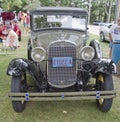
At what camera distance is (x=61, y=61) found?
423cm

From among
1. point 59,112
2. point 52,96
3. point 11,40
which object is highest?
point 52,96

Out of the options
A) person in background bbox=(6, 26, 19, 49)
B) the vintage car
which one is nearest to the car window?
the vintage car

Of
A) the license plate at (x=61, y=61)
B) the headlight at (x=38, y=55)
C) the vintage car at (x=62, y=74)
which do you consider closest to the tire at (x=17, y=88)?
the vintage car at (x=62, y=74)

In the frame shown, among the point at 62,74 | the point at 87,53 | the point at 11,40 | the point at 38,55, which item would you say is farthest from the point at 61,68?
the point at 11,40

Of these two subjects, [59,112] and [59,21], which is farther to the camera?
[59,21]

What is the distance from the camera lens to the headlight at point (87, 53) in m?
4.41

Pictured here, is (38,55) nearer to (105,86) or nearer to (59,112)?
(59,112)

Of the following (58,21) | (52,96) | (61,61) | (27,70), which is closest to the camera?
(52,96)

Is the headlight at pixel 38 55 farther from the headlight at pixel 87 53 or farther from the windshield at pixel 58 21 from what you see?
the windshield at pixel 58 21

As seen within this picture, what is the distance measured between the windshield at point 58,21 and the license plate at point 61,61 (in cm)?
142

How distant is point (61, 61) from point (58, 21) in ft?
5.20

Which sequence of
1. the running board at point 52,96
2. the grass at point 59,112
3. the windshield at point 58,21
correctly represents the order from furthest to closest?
the windshield at point 58,21 < the grass at point 59,112 < the running board at point 52,96

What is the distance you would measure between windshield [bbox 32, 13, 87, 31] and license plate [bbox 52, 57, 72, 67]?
1.42 m

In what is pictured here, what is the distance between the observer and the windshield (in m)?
5.51
